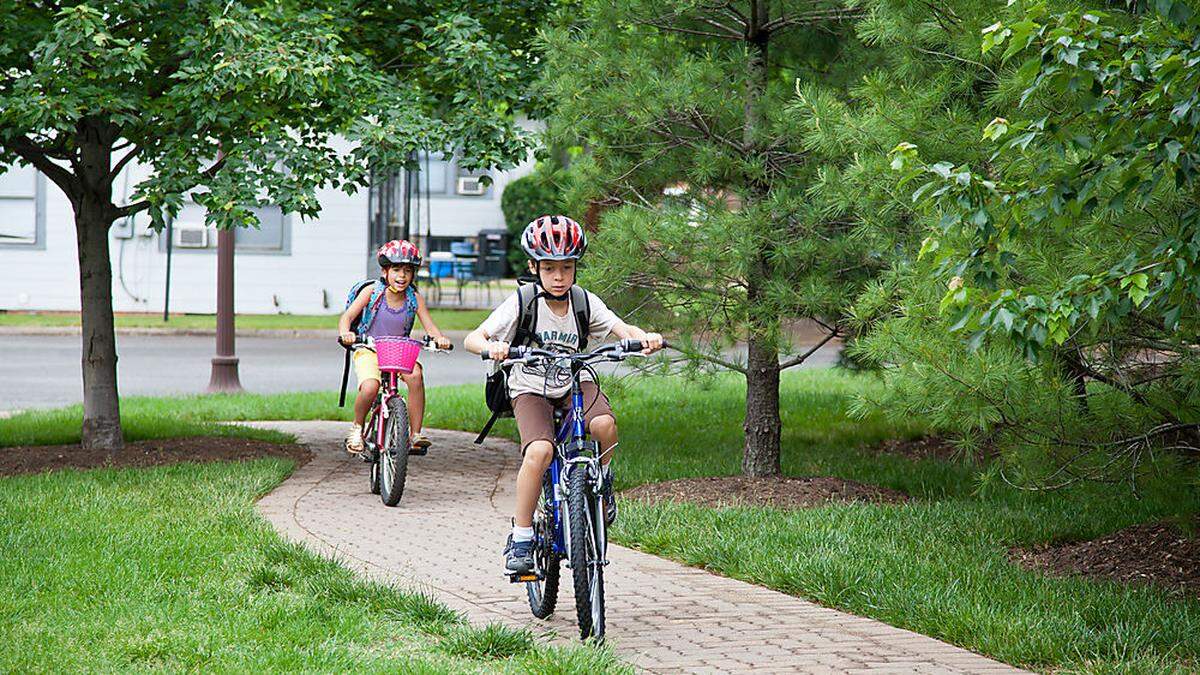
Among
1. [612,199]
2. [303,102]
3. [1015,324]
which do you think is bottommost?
[1015,324]

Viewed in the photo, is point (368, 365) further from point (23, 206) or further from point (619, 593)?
point (23, 206)

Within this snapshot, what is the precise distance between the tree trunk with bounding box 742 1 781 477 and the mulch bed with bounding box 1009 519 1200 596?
2370 millimetres

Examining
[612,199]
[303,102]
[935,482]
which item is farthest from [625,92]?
[935,482]

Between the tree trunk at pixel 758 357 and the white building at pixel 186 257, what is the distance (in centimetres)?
1844

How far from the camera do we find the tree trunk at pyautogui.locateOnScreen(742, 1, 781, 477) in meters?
9.55

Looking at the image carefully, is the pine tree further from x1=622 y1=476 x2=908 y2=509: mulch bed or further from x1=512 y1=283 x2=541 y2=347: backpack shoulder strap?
x1=512 y1=283 x2=541 y2=347: backpack shoulder strap

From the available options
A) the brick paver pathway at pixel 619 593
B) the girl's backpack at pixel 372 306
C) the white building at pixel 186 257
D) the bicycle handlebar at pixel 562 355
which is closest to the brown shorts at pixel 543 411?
the bicycle handlebar at pixel 562 355

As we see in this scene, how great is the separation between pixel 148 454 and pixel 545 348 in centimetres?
580

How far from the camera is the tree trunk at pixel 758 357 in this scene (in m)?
9.55

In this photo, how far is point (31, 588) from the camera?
6648mm

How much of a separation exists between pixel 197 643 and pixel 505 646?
1178 millimetres

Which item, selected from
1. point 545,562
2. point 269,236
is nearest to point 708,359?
point 545,562

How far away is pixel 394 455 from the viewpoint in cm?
938

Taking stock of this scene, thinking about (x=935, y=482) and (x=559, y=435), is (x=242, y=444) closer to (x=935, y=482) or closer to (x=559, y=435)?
(x=935, y=482)
